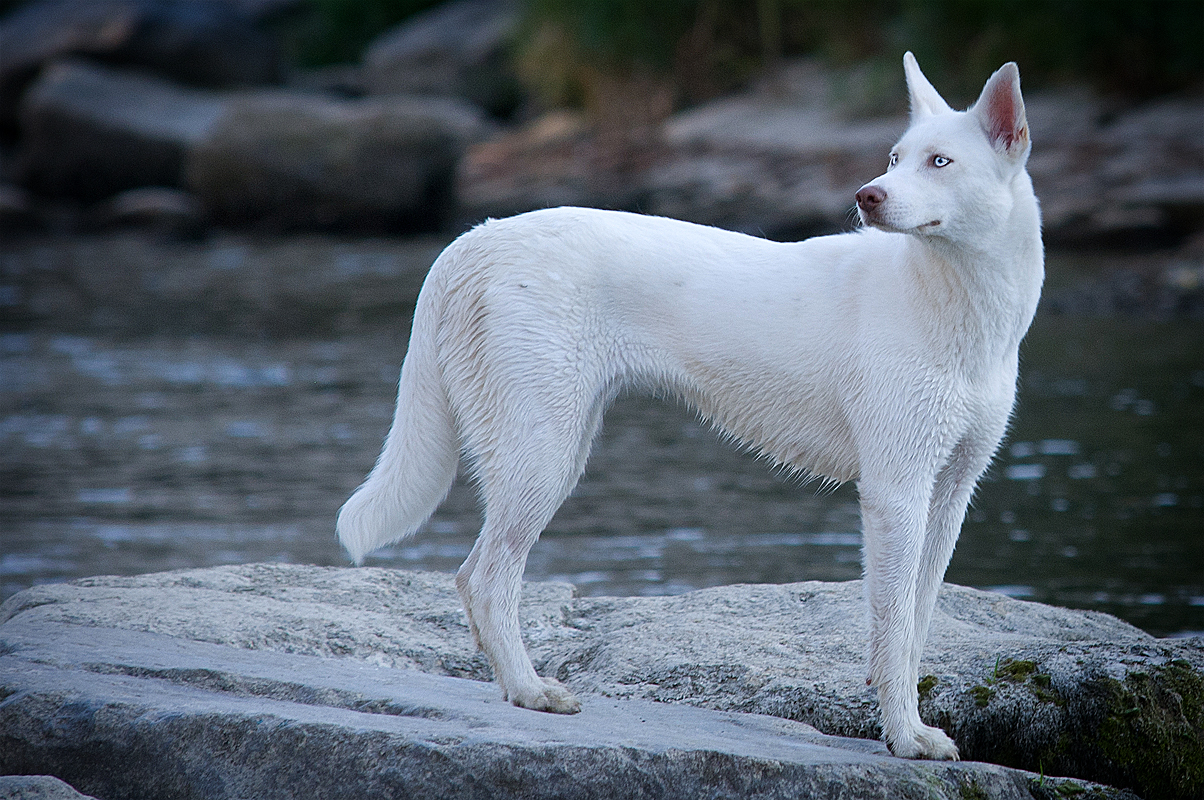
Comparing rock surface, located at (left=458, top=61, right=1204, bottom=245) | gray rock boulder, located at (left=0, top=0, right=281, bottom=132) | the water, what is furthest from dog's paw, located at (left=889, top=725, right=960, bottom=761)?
gray rock boulder, located at (left=0, top=0, right=281, bottom=132)

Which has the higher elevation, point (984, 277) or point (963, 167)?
point (963, 167)

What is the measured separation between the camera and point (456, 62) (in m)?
32.3

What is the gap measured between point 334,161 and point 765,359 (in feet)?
65.5

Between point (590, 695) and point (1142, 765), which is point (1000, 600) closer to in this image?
point (1142, 765)

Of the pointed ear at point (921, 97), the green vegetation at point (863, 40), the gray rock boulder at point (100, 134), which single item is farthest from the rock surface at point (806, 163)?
the pointed ear at point (921, 97)

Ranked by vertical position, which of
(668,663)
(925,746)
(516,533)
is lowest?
(668,663)

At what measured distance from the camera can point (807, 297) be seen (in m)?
4.69

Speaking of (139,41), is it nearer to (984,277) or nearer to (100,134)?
(100,134)

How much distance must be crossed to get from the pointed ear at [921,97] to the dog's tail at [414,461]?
5.61 ft

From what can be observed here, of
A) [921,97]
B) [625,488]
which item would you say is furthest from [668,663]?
[625,488]

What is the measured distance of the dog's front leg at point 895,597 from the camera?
4434 mm

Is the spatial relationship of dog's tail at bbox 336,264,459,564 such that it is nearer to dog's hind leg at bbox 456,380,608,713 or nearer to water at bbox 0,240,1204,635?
dog's hind leg at bbox 456,380,608,713

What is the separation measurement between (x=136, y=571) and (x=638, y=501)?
11.5ft

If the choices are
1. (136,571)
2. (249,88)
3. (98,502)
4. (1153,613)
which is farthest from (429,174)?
(1153,613)
